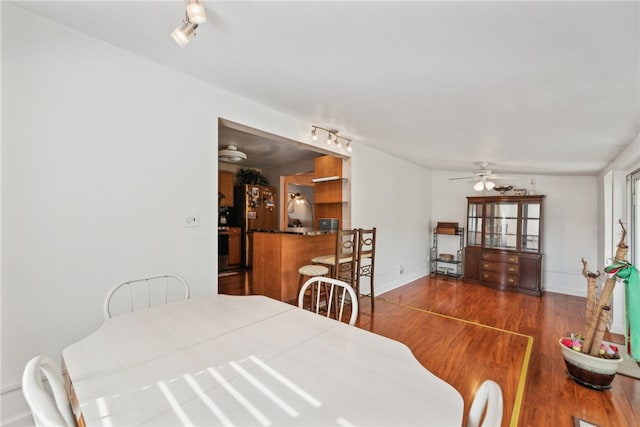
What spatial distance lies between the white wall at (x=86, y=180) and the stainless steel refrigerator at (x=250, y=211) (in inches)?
142

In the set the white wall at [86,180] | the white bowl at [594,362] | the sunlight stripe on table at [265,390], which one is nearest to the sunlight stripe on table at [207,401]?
the sunlight stripe on table at [265,390]

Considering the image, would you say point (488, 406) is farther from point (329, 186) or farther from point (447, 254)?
point (447, 254)

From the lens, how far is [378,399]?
81 cm

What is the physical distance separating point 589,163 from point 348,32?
4.07m

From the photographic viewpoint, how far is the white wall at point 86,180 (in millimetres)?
1509

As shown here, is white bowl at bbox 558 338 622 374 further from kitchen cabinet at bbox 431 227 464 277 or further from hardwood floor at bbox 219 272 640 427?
kitchen cabinet at bbox 431 227 464 277

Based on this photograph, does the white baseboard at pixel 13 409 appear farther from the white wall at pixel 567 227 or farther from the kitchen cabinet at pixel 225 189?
the white wall at pixel 567 227

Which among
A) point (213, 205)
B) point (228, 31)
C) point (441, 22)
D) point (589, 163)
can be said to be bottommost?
point (213, 205)

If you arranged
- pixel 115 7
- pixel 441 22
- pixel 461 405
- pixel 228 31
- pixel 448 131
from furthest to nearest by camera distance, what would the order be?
1. pixel 448 131
2. pixel 228 31
3. pixel 115 7
4. pixel 441 22
5. pixel 461 405

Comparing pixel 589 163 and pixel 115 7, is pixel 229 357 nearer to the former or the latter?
pixel 115 7

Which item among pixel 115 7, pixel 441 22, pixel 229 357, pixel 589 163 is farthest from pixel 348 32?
pixel 589 163

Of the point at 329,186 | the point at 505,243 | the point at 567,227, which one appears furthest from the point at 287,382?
the point at 567,227

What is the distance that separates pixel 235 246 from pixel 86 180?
4.22 meters

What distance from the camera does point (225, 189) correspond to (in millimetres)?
5727
